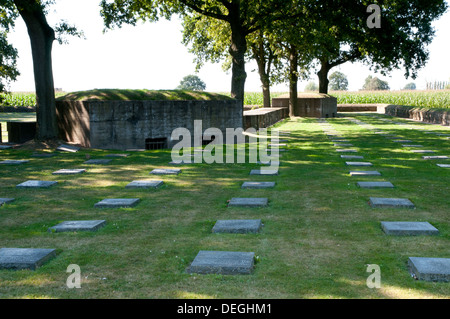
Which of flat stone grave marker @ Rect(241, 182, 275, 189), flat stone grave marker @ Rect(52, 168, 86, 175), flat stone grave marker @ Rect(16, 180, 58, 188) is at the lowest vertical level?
flat stone grave marker @ Rect(241, 182, 275, 189)

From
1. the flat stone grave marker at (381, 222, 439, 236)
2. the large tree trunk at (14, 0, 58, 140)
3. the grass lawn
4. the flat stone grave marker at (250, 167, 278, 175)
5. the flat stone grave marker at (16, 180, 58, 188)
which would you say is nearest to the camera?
the grass lawn

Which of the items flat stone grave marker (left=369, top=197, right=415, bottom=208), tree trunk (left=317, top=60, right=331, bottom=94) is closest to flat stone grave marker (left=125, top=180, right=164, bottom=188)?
flat stone grave marker (left=369, top=197, right=415, bottom=208)

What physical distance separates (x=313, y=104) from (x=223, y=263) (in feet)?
109

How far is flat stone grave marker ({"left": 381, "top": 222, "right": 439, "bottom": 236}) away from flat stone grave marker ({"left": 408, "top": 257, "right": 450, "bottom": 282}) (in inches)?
38.5

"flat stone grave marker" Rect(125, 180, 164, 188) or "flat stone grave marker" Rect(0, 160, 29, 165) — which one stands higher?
"flat stone grave marker" Rect(0, 160, 29, 165)

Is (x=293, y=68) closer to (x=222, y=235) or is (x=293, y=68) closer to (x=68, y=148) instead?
(x=68, y=148)

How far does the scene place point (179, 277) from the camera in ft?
13.3

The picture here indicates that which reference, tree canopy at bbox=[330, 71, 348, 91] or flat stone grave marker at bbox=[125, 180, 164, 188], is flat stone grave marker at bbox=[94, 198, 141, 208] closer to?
flat stone grave marker at bbox=[125, 180, 164, 188]

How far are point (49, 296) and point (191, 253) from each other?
1503mm

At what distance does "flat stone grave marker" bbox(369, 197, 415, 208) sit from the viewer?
6.57 m

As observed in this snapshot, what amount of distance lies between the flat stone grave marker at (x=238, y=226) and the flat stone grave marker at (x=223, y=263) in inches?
36.7

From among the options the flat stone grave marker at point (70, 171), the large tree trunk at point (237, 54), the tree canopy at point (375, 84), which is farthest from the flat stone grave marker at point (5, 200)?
the tree canopy at point (375, 84)

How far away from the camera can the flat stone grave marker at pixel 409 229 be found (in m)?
5.19

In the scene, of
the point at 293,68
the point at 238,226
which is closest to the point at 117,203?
the point at 238,226
